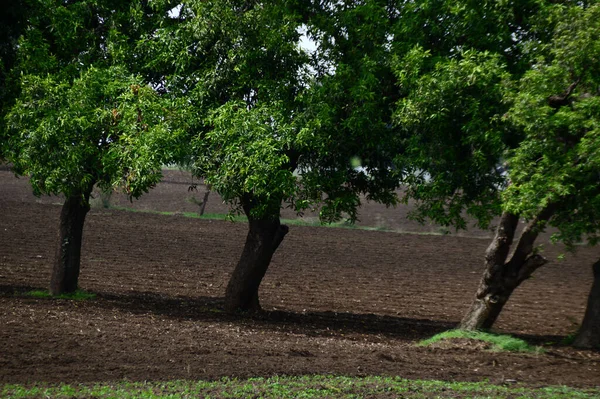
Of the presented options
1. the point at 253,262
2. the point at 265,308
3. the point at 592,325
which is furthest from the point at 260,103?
the point at 592,325

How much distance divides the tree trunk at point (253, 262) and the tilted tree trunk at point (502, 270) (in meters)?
4.52

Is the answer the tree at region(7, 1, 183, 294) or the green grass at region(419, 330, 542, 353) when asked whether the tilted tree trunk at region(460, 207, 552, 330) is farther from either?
the tree at region(7, 1, 183, 294)

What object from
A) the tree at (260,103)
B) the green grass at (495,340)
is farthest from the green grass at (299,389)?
the tree at (260,103)

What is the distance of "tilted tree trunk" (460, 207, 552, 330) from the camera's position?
14.0 metres

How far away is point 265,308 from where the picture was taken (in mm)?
17688

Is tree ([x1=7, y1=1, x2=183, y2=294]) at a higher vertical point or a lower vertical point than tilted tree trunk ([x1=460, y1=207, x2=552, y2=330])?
higher

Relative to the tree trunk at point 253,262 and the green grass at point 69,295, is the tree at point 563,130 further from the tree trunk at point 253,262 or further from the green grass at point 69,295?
the green grass at point 69,295

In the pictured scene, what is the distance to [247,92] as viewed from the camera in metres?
14.9

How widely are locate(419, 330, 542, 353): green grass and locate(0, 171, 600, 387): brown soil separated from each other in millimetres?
328

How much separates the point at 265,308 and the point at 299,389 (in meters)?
8.61

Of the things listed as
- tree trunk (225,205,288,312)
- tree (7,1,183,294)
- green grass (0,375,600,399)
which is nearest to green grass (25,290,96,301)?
tree (7,1,183,294)

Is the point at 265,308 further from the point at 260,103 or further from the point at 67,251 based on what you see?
the point at 260,103

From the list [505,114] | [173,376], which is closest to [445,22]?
[505,114]

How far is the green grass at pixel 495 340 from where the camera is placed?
13148 mm
